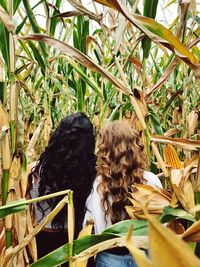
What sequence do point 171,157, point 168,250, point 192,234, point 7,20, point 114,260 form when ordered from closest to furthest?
1. point 168,250
2. point 192,234
3. point 171,157
4. point 7,20
5. point 114,260

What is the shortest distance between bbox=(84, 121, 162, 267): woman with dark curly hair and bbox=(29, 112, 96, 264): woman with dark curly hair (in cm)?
4

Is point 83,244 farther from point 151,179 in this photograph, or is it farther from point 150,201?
point 151,179

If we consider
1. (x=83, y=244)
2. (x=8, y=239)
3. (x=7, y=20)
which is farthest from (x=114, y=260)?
(x=7, y=20)

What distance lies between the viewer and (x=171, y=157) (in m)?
0.80

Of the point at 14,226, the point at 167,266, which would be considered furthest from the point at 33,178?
the point at 167,266

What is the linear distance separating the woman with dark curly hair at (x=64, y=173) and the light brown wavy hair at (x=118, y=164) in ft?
0.19

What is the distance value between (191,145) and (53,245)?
870 mm

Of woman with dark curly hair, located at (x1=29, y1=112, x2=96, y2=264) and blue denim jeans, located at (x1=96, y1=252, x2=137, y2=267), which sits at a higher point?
woman with dark curly hair, located at (x1=29, y1=112, x2=96, y2=264)

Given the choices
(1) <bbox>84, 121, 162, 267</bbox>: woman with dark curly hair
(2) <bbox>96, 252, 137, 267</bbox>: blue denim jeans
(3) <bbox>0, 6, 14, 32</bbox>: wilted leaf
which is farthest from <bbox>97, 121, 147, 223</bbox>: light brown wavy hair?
(3) <bbox>0, 6, 14, 32</bbox>: wilted leaf

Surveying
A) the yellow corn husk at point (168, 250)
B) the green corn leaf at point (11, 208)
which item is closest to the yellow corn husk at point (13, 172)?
the green corn leaf at point (11, 208)

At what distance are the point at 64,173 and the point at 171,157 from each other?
0.62 m

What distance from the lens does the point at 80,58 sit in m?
0.88

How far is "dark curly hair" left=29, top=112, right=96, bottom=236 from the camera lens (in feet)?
4.38

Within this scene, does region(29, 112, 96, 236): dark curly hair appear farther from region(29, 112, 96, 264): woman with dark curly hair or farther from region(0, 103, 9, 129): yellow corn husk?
region(0, 103, 9, 129): yellow corn husk
